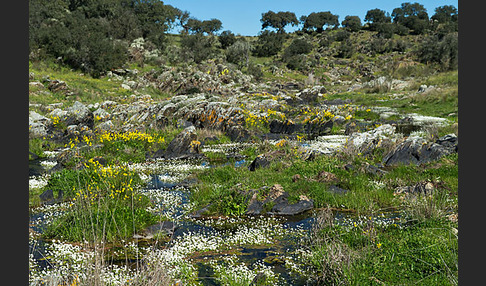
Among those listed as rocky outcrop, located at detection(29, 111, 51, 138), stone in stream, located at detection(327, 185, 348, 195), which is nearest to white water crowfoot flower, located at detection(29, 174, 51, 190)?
rocky outcrop, located at detection(29, 111, 51, 138)

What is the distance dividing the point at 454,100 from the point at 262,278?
39.6 meters

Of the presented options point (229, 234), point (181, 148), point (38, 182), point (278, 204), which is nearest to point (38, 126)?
point (181, 148)

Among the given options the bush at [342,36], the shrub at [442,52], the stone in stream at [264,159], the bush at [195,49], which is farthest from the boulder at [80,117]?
the bush at [342,36]

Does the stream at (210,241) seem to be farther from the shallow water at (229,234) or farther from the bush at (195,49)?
the bush at (195,49)

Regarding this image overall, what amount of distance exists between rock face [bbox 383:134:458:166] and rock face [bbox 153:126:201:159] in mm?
11928

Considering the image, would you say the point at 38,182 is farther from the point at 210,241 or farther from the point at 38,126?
the point at 38,126

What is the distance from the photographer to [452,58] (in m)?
71.4

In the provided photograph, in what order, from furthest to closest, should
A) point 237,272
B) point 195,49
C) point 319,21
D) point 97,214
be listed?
point 319,21, point 195,49, point 237,272, point 97,214

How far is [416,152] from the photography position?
17.4m

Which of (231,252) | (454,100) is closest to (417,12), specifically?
(454,100)

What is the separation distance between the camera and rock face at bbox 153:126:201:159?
21.8 meters

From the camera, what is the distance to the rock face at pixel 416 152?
17.0 meters

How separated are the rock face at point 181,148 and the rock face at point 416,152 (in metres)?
11.9

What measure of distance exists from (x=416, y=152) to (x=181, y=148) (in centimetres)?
1426
